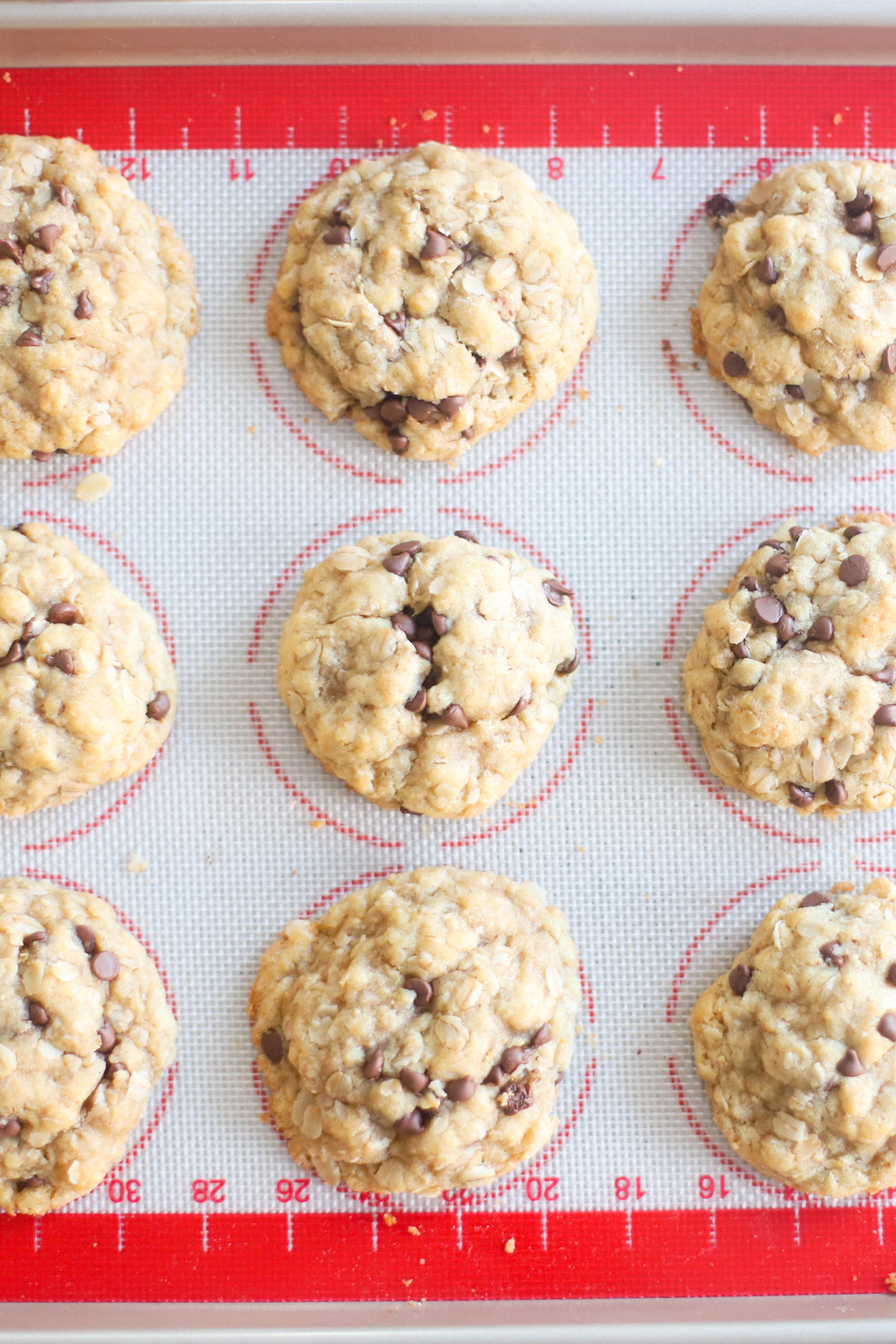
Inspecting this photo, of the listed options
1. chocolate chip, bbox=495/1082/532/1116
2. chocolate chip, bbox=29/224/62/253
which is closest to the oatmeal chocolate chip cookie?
chocolate chip, bbox=29/224/62/253

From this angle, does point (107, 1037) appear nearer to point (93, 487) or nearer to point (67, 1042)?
point (67, 1042)

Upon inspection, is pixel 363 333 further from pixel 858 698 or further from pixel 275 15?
pixel 858 698

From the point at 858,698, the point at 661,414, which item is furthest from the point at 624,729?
the point at 661,414

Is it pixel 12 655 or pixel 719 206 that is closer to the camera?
pixel 12 655

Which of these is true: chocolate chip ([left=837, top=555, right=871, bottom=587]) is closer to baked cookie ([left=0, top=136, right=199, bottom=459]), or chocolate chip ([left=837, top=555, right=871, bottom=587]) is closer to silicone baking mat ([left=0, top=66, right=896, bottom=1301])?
silicone baking mat ([left=0, top=66, right=896, bottom=1301])

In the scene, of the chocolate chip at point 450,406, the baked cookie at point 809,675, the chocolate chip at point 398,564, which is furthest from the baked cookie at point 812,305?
the chocolate chip at point 398,564

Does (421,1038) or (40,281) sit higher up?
(40,281)

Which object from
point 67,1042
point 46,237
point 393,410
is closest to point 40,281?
point 46,237
